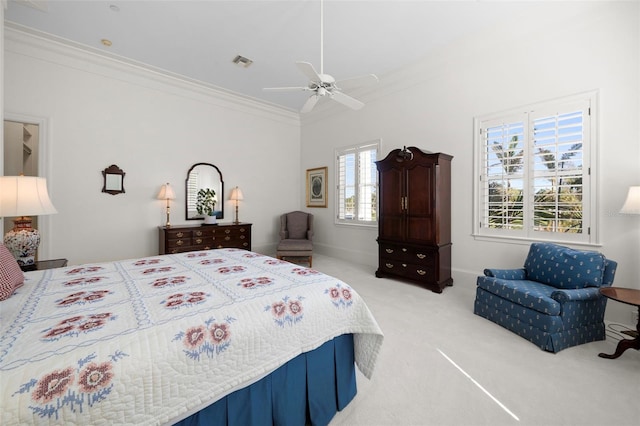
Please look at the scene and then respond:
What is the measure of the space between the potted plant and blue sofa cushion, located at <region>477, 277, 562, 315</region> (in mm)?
4308

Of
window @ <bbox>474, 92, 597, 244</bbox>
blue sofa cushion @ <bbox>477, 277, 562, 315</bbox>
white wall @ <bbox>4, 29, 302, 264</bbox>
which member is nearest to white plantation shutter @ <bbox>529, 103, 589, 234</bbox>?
window @ <bbox>474, 92, 597, 244</bbox>

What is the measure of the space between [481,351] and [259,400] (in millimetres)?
1905

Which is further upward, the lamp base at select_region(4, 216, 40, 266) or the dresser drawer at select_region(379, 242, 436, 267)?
the lamp base at select_region(4, 216, 40, 266)

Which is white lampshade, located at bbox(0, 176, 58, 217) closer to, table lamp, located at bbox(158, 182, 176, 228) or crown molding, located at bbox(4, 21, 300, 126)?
table lamp, located at bbox(158, 182, 176, 228)

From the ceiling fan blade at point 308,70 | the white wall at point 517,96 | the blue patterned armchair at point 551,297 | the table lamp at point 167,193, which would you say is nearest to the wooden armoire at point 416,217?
the white wall at point 517,96

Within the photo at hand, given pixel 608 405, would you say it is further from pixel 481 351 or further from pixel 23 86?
pixel 23 86

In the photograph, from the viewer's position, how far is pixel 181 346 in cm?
→ 103

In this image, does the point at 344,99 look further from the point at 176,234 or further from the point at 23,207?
the point at 176,234

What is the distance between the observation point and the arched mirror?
4.93 m

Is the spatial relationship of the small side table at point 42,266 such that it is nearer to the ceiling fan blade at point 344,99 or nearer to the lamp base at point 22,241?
the lamp base at point 22,241

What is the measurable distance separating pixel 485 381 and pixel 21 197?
377cm

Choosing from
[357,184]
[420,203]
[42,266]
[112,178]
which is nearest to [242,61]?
[112,178]

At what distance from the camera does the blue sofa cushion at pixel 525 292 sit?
7.41ft

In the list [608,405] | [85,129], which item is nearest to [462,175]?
[608,405]
